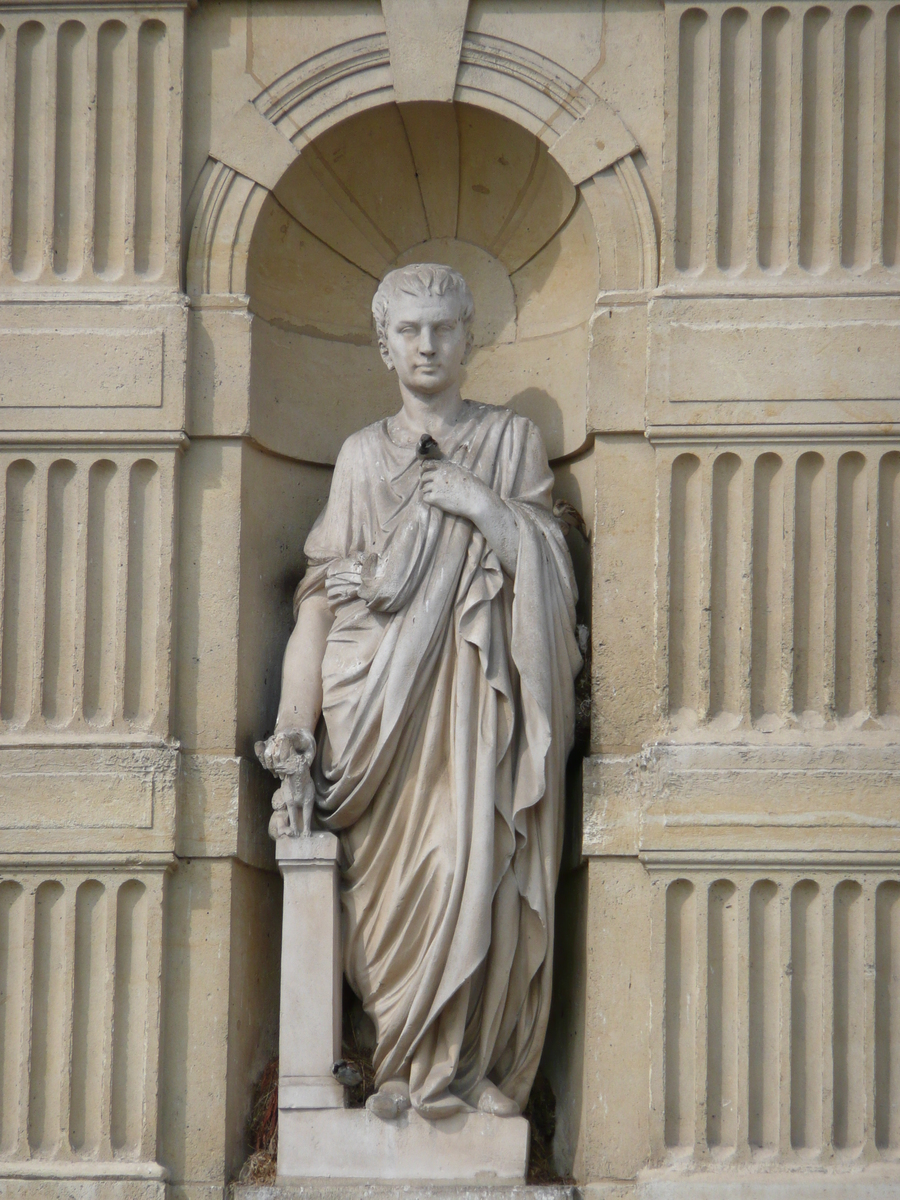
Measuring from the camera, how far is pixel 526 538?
23.5 ft

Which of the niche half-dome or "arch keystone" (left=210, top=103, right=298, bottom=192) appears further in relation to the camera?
Result: the niche half-dome

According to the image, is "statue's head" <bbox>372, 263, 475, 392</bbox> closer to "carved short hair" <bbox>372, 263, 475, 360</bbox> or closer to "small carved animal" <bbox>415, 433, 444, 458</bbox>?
"carved short hair" <bbox>372, 263, 475, 360</bbox>

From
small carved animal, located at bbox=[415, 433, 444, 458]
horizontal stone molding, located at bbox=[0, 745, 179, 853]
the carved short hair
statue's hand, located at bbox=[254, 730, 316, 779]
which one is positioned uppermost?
the carved short hair

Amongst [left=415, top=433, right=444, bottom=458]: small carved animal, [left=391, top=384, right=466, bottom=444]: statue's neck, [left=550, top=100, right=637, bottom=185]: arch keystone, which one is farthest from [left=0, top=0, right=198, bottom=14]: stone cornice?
[left=415, top=433, right=444, bottom=458]: small carved animal

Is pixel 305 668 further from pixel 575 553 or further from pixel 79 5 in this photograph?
pixel 79 5

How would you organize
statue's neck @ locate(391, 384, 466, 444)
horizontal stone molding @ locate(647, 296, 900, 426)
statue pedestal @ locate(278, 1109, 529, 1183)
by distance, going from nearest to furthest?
statue pedestal @ locate(278, 1109, 529, 1183) < horizontal stone molding @ locate(647, 296, 900, 426) < statue's neck @ locate(391, 384, 466, 444)

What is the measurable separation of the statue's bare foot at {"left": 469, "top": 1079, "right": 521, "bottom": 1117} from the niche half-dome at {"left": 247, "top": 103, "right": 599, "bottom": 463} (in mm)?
2274

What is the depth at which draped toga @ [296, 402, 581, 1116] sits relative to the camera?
6945 millimetres

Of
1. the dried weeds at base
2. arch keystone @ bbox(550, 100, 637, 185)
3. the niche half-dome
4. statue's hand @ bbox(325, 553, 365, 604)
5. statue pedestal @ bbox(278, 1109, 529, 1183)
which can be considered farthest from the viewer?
the niche half-dome

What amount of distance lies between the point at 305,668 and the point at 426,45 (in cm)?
222

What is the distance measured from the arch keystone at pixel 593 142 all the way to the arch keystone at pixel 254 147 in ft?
3.14

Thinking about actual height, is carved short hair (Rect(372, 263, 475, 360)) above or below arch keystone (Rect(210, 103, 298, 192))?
below

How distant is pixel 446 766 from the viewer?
7094mm

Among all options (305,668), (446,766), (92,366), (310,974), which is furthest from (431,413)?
(310,974)
